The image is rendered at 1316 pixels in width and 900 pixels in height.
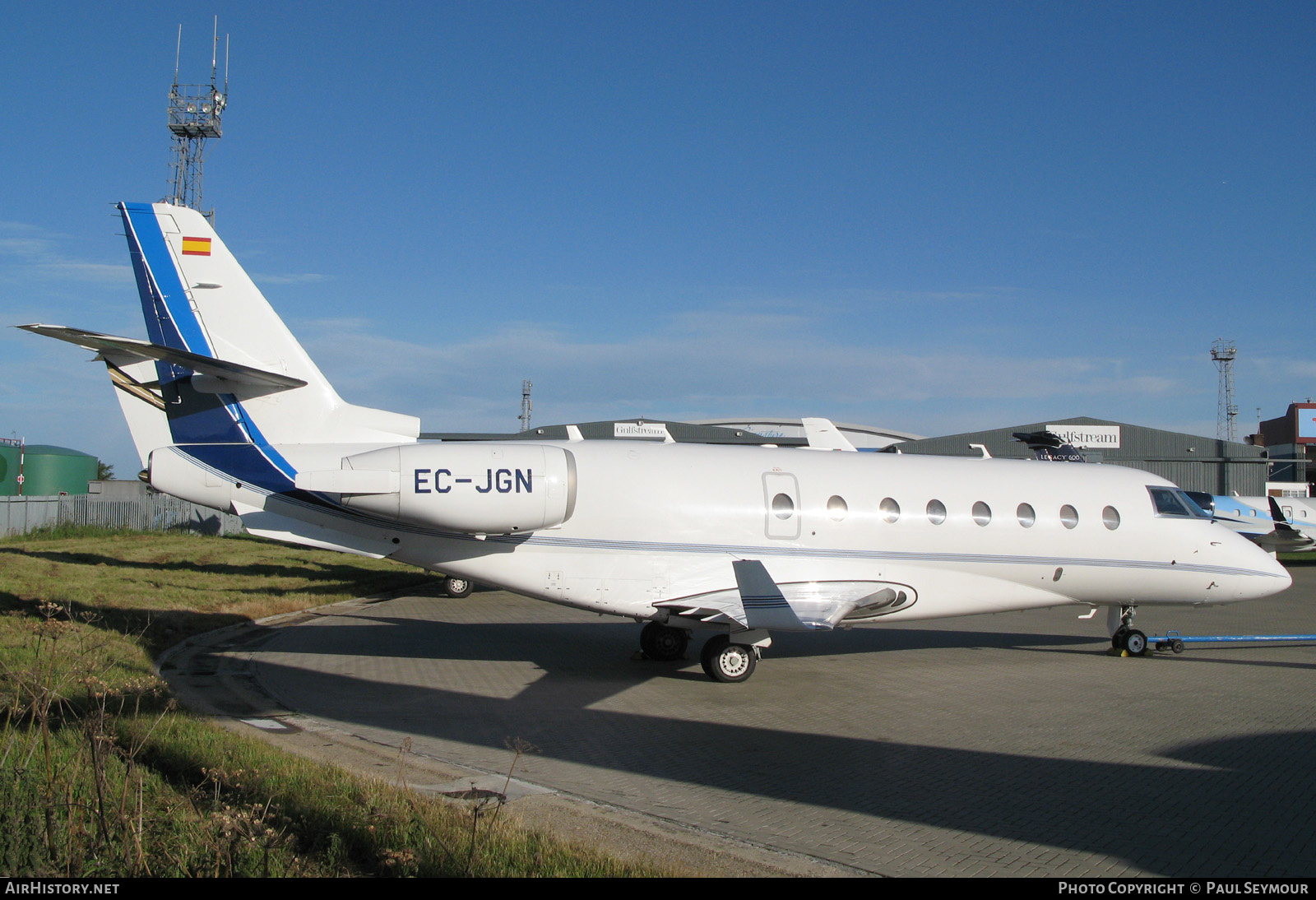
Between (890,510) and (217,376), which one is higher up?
(217,376)

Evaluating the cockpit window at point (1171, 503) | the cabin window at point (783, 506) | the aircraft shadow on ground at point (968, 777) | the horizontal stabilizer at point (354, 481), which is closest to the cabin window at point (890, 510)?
the cabin window at point (783, 506)

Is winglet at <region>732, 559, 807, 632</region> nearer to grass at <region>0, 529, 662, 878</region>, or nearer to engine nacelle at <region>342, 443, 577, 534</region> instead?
engine nacelle at <region>342, 443, 577, 534</region>

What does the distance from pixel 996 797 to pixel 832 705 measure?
3353mm

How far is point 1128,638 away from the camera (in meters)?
12.9

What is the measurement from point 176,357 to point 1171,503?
1356 cm

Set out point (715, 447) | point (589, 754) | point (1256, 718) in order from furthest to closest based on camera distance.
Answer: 1. point (715, 447)
2. point (1256, 718)
3. point (589, 754)

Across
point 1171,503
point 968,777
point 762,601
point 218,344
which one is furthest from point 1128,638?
point 218,344

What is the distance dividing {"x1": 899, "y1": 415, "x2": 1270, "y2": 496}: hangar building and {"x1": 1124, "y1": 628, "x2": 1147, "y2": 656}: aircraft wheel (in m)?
22.3

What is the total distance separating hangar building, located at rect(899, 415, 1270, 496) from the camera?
114 ft

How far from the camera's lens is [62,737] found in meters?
6.55

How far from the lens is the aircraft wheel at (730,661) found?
10758mm

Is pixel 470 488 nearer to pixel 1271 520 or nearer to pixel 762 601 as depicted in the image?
pixel 762 601

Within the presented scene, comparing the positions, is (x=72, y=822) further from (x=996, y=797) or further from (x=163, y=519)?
(x=163, y=519)
